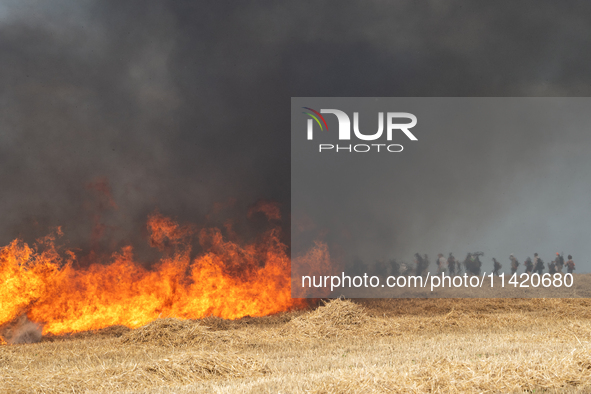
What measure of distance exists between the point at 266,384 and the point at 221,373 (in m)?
1.39

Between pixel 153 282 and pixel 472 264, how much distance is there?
55.9 ft

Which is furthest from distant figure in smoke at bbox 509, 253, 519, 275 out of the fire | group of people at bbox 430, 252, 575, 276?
the fire

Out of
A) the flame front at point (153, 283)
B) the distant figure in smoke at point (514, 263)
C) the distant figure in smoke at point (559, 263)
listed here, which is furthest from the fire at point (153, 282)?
the distant figure in smoke at point (559, 263)

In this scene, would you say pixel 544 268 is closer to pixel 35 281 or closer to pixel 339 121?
pixel 339 121

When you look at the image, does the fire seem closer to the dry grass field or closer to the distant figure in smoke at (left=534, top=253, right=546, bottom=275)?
the dry grass field

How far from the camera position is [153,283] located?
18094 mm

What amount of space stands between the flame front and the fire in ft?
0.09

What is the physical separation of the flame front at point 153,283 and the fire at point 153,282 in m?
0.03

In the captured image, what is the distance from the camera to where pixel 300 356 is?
9914mm

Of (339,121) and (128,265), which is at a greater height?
(339,121)

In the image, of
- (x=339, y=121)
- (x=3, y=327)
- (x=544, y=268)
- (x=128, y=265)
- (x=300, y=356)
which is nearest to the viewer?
(x=300, y=356)

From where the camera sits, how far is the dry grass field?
6.39m

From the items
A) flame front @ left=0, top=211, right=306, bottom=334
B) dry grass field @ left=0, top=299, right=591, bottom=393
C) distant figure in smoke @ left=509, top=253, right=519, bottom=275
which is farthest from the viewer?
distant figure in smoke @ left=509, top=253, right=519, bottom=275

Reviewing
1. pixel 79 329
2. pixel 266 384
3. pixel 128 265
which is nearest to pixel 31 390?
pixel 266 384
